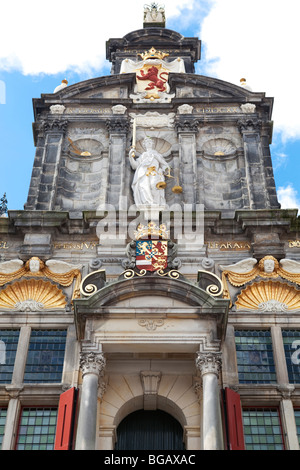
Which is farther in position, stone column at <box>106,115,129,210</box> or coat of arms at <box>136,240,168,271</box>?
stone column at <box>106,115,129,210</box>

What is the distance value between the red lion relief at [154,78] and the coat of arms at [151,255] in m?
9.67

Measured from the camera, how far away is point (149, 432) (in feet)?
57.8

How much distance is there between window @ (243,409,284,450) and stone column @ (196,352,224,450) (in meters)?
1.62

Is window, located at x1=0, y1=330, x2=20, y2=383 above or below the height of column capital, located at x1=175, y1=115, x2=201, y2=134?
below

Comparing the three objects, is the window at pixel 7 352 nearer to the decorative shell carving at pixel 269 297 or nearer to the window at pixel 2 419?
the window at pixel 2 419

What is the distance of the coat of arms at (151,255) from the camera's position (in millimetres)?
18469

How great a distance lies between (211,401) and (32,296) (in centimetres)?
643

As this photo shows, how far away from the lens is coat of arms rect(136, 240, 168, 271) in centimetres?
1847

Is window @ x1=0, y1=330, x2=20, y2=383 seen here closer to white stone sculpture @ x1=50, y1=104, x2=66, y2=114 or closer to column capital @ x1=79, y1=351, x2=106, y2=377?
column capital @ x1=79, y1=351, x2=106, y2=377

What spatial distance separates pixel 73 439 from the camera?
15.8m

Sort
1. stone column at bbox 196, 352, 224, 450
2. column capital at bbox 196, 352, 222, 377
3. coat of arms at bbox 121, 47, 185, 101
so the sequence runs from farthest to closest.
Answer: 1. coat of arms at bbox 121, 47, 185, 101
2. column capital at bbox 196, 352, 222, 377
3. stone column at bbox 196, 352, 224, 450

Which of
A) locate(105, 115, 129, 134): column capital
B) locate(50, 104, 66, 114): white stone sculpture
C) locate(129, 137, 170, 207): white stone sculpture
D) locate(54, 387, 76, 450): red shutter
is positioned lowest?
locate(54, 387, 76, 450): red shutter

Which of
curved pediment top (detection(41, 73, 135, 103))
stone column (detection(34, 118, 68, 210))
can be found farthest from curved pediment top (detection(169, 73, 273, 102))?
stone column (detection(34, 118, 68, 210))

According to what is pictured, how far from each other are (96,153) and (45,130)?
6.84 ft
